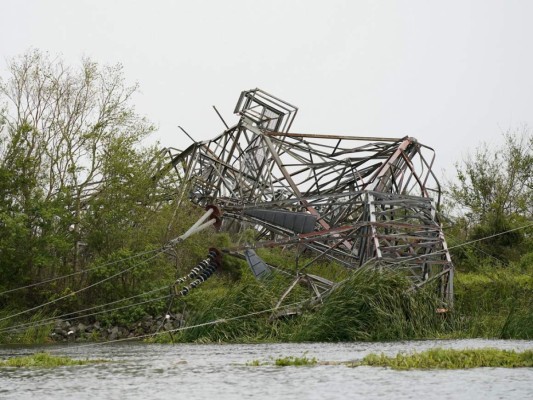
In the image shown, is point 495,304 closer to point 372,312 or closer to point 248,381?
Answer: point 372,312

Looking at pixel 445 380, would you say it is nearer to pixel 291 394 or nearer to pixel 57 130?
pixel 291 394

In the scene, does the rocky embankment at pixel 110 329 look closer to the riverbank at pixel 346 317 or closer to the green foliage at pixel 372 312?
the riverbank at pixel 346 317

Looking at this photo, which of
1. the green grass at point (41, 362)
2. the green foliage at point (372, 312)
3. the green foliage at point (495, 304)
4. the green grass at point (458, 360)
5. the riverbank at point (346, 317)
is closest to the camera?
the green grass at point (458, 360)

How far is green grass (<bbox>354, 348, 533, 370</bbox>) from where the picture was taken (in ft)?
48.5

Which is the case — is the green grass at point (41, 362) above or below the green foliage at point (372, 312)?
below

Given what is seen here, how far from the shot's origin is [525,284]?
28891 mm

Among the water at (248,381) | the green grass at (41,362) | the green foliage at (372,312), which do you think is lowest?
the water at (248,381)

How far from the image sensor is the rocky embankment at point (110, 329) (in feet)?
100

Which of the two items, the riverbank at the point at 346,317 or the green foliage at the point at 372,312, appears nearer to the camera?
the green foliage at the point at 372,312

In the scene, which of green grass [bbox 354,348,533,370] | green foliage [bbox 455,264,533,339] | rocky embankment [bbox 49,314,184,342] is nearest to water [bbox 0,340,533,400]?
green grass [bbox 354,348,533,370]

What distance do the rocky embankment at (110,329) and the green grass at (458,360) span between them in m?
15.6

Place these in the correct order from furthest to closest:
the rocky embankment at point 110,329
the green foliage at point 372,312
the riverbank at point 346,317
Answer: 1. the rocky embankment at point 110,329
2. the riverbank at point 346,317
3. the green foliage at point 372,312

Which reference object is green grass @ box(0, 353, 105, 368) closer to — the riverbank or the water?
the water

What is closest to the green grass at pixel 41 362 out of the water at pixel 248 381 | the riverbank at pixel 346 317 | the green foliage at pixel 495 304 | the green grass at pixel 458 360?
the water at pixel 248 381
